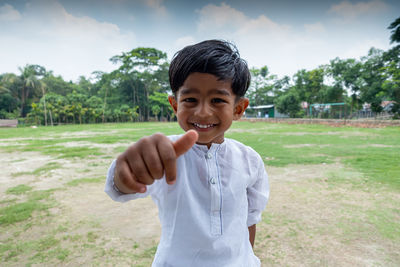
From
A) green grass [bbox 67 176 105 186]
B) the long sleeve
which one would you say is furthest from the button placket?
green grass [bbox 67 176 105 186]

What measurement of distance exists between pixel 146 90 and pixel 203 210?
36.9 meters

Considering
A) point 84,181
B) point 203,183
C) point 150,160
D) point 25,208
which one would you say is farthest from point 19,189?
point 150,160

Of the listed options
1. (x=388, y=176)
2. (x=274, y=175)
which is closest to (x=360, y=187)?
(x=388, y=176)

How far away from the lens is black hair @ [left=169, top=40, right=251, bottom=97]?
3.25 feet

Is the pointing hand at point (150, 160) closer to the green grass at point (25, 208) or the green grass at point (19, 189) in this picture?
the green grass at point (25, 208)

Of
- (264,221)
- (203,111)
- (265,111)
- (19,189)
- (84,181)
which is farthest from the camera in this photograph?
(265,111)

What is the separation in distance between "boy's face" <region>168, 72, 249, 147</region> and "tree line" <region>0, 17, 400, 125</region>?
62.5ft

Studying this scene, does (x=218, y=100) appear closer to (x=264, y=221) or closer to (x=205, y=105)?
(x=205, y=105)

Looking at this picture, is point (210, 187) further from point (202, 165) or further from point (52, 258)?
point (52, 258)

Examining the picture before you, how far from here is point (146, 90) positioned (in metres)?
36.3

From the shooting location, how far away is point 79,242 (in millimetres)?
2258

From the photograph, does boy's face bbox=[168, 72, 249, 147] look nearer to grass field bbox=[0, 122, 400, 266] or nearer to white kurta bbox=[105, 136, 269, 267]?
white kurta bbox=[105, 136, 269, 267]

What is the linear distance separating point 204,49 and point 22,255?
233 centimetres

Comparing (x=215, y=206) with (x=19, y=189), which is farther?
(x=19, y=189)
